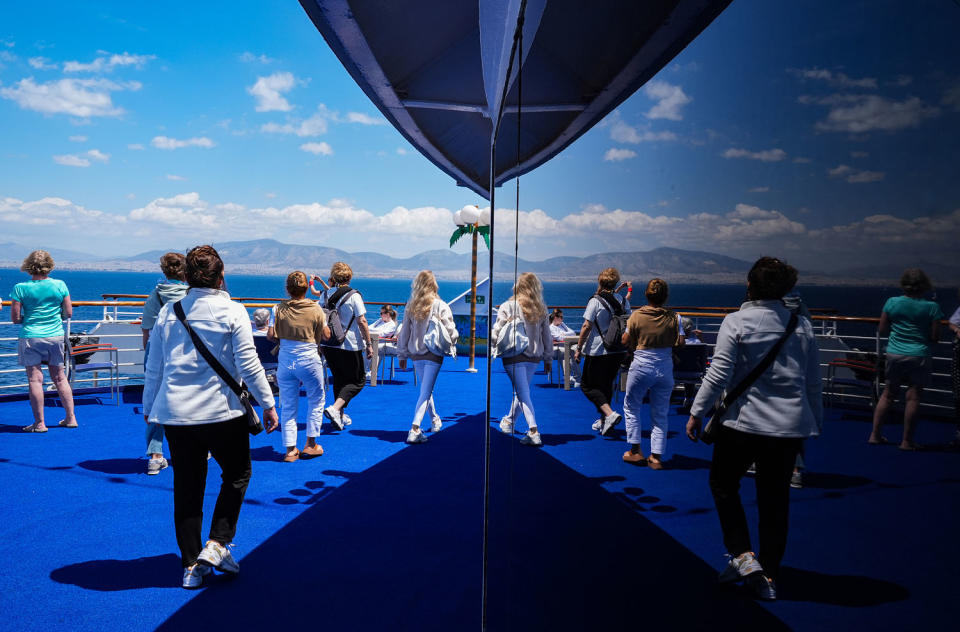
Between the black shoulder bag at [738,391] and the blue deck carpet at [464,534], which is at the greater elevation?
the black shoulder bag at [738,391]

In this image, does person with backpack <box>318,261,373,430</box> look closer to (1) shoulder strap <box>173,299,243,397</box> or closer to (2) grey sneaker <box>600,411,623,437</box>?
(1) shoulder strap <box>173,299,243,397</box>

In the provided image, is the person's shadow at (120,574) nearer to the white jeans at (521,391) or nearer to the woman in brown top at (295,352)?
the woman in brown top at (295,352)

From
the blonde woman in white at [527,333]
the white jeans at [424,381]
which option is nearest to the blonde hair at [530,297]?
the blonde woman in white at [527,333]

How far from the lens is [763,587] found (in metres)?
0.45

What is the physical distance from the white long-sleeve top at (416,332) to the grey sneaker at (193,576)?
2749 mm

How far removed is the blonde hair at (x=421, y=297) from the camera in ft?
16.7

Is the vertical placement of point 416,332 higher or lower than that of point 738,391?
lower

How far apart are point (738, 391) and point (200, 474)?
2.64m

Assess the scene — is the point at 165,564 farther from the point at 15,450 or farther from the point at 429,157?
the point at 429,157

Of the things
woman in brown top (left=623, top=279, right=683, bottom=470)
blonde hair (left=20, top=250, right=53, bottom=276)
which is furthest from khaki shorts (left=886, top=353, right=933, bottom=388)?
blonde hair (left=20, top=250, right=53, bottom=276)

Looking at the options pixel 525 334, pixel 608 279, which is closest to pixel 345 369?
pixel 525 334

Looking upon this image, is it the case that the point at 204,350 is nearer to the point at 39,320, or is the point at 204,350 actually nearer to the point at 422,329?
the point at 422,329

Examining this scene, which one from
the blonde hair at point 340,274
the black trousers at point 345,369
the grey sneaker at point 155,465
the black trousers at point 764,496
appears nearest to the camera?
the black trousers at point 764,496

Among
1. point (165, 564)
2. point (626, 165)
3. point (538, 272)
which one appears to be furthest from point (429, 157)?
point (626, 165)
